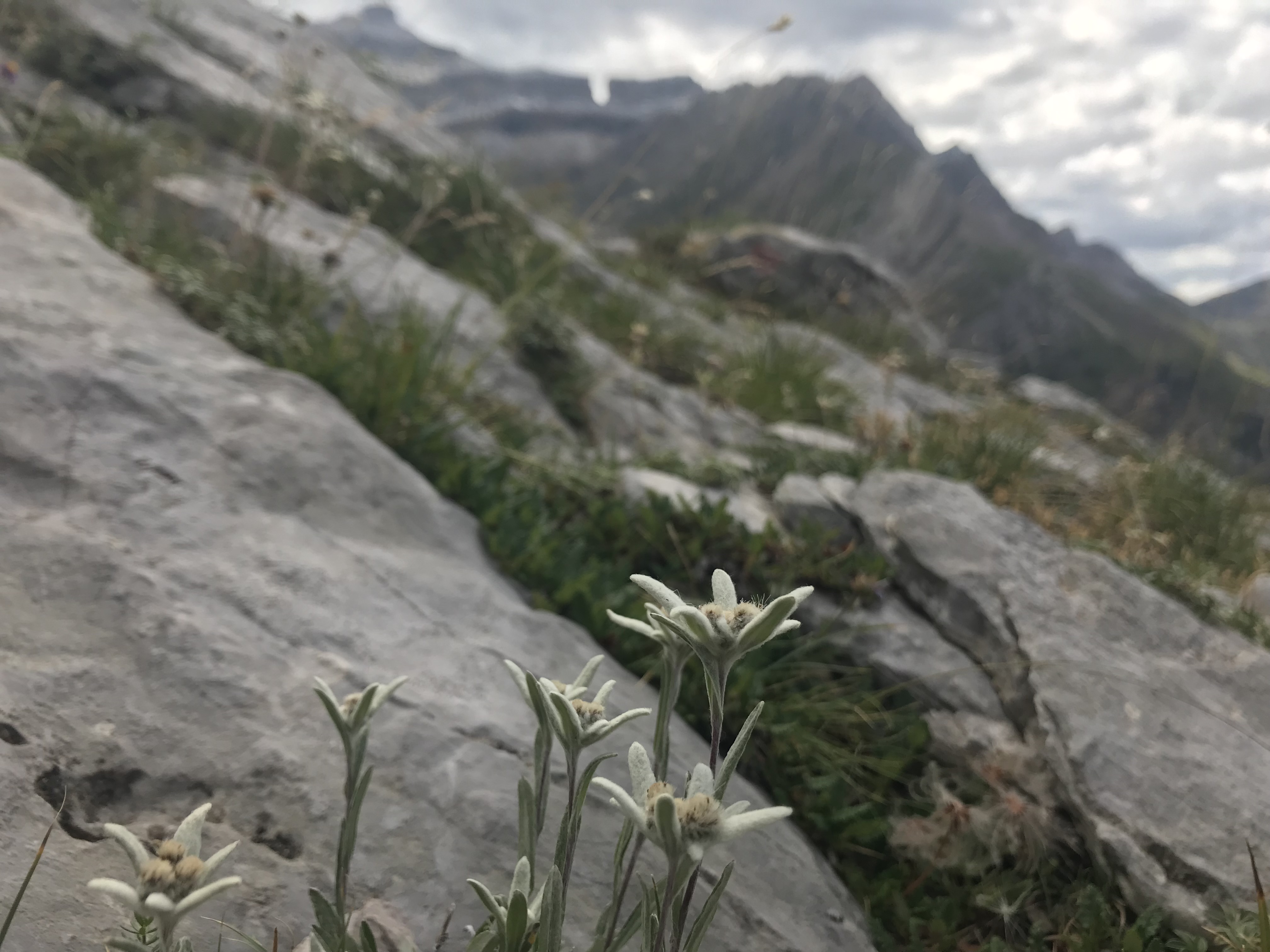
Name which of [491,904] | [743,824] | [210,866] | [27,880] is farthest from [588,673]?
[27,880]

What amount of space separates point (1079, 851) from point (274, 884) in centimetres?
229

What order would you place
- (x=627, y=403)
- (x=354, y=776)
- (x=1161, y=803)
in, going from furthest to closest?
1. (x=627, y=403)
2. (x=1161, y=803)
3. (x=354, y=776)

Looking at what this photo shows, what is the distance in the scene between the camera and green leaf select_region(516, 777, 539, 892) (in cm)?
131

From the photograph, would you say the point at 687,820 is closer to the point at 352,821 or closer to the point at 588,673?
the point at 588,673

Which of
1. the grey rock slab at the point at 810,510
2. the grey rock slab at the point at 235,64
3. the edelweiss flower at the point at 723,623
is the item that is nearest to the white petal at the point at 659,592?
the edelweiss flower at the point at 723,623

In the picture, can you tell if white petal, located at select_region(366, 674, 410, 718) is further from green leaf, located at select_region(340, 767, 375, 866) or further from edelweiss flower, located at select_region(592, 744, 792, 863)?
edelweiss flower, located at select_region(592, 744, 792, 863)

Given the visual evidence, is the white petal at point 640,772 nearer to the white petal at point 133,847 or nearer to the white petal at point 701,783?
the white petal at point 701,783

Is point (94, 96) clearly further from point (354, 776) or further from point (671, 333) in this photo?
point (354, 776)

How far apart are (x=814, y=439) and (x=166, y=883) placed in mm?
4685

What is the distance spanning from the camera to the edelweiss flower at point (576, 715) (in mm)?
1154

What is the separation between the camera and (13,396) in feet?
7.43

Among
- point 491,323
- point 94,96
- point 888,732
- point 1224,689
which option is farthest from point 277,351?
point 94,96

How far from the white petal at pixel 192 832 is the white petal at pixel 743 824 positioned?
71 centimetres

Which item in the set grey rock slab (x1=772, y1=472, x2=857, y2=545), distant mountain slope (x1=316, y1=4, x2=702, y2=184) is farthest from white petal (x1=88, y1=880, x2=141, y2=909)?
distant mountain slope (x1=316, y1=4, x2=702, y2=184)
